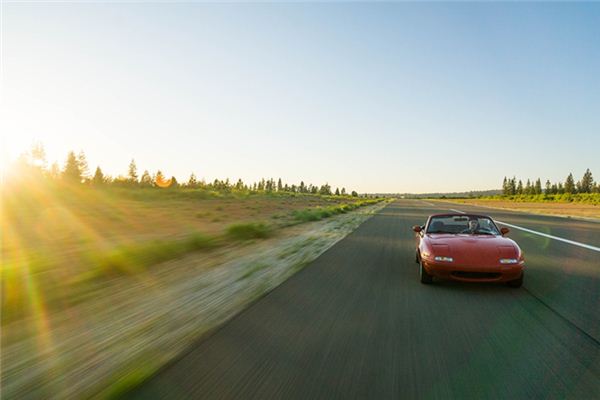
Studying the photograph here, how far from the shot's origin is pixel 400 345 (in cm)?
405

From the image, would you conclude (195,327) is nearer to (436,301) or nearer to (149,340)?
(149,340)

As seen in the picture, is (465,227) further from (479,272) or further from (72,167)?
(72,167)

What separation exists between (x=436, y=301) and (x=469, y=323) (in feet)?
3.56

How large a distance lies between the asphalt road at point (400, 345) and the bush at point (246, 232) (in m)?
7.27

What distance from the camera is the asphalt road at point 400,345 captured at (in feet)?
10.3

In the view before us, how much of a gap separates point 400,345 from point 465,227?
17.9ft

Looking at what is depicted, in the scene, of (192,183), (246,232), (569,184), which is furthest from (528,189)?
(246,232)

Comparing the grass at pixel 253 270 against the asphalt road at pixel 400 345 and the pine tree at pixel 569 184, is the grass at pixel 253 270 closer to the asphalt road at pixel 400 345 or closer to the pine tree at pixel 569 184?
the asphalt road at pixel 400 345

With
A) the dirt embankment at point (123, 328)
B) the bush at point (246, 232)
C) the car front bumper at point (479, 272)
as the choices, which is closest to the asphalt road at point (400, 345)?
the car front bumper at point (479, 272)

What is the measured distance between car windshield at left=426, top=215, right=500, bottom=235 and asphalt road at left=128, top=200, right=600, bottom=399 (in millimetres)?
1293

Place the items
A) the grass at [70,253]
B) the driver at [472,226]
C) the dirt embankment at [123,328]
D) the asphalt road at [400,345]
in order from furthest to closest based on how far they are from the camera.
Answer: the driver at [472,226]
the grass at [70,253]
the dirt embankment at [123,328]
the asphalt road at [400,345]

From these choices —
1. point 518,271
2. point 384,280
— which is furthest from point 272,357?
point 518,271

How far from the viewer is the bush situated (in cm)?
1424

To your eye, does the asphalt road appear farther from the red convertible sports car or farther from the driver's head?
the driver's head
